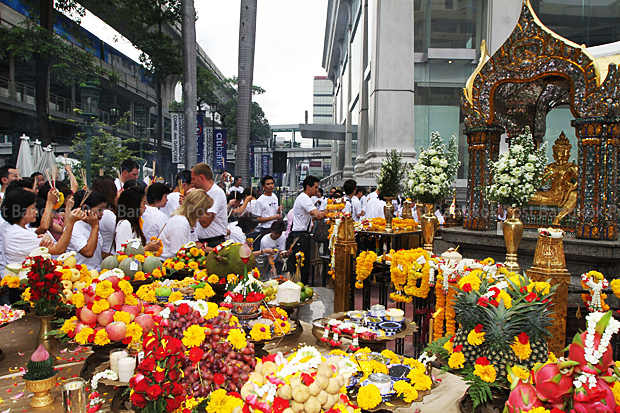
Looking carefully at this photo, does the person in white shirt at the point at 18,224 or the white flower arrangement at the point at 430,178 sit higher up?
the white flower arrangement at the point at 430,178

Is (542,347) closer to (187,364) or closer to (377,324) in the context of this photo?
(377,324)

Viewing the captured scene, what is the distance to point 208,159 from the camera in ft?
67.5

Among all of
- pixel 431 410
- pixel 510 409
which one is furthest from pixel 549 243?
pixel 510 409

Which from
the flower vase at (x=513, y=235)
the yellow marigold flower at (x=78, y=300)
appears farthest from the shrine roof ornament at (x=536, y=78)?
the yellow marigold flower at (x=78, y=300)

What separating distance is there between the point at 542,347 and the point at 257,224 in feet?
29.5

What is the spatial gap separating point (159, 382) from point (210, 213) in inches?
185

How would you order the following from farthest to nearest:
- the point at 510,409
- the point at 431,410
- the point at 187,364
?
the point at 431,410
the point at 187,364
the point at 510,409

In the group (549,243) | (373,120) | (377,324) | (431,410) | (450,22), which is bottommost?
(431,410)

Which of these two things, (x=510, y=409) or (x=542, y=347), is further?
(x=542, y=347)

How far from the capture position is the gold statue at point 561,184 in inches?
335

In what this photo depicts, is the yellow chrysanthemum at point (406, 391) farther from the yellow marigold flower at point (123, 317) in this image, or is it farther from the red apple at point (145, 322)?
the yellow marigold flower at point (123, 317)

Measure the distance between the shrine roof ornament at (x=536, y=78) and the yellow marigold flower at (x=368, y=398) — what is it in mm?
6752

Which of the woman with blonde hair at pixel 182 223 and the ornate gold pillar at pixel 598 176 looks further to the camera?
the ornate gold pillar at pixel 598 176

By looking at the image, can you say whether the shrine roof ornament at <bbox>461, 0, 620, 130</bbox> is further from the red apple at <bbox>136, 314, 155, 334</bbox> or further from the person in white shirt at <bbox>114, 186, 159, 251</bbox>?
the red apple at <bbox>136, 314, 155, 334</bbox>
